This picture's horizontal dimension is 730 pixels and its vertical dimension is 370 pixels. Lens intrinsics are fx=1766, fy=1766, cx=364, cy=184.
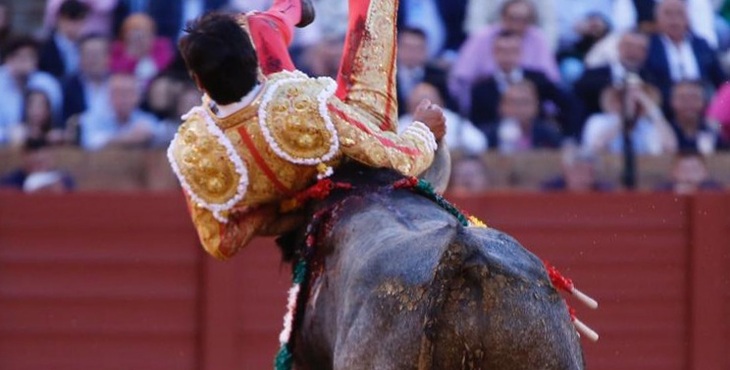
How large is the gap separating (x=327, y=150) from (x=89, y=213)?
3793mm

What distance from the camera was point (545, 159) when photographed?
26.1 ft

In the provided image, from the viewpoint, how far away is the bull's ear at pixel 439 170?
4496mm

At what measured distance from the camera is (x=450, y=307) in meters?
3.26

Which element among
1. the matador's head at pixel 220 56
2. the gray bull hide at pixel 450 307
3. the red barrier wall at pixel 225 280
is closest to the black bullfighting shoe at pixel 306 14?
the matador's head at pixel 220 56

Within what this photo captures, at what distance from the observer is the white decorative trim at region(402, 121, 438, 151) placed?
14.1 feet

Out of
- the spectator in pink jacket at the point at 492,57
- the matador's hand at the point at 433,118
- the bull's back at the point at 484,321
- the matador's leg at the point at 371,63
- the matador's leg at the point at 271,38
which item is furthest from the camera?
the spectator in pink jacket at the point at 492,57

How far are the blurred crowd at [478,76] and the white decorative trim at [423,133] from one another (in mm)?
3394

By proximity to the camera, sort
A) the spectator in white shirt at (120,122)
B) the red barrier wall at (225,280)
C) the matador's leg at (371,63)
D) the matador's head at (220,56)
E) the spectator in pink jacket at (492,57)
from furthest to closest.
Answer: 1. the spectator in pink jacket at (492,57)
2. the spectator in white shirt at (120,122)
3. the red barrier wall at (225,280)
4. the matador's leg at (371,63)
5. the matador's head at (220,56)

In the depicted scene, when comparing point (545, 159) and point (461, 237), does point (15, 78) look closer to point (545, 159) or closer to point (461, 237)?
point (545, 159)

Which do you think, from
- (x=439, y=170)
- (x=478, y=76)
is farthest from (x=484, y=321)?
(x=478, y=76)

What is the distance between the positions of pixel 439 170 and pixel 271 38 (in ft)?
1.82

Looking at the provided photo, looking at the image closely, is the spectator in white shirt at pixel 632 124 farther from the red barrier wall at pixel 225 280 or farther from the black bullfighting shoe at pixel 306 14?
the black bullfighting shoe at pixel 306 14

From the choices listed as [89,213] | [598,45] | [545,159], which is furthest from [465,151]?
[89,213]

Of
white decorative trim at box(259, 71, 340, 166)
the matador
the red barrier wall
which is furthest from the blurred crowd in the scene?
white decorative trim at box(259, 71, 340, 166)
